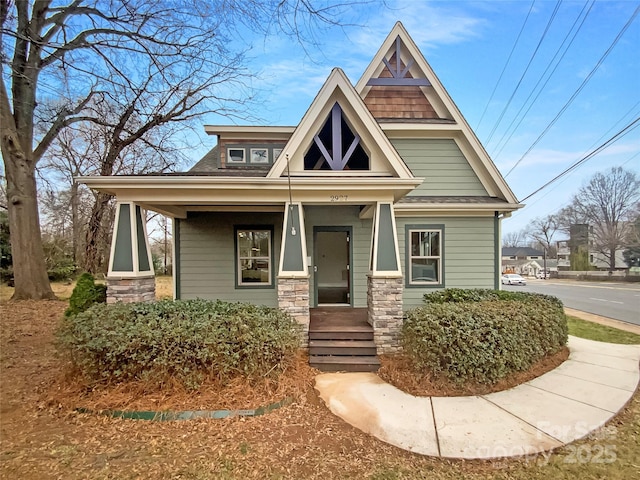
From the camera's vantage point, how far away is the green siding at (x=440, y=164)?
8.78m

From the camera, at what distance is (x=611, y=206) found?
41156 millimetres

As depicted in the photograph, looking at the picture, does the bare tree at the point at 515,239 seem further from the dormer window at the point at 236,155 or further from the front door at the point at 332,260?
the dormer window at the point at 236,155

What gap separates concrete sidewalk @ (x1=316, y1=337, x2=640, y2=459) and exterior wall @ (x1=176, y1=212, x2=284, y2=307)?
3772 mm

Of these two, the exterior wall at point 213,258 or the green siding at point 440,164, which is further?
the green siding at point 440,164

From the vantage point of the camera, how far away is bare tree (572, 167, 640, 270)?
129 feet

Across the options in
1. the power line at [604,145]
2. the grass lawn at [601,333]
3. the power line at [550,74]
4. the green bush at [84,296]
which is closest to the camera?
the green bush at [84,296]

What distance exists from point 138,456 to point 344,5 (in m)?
5.27

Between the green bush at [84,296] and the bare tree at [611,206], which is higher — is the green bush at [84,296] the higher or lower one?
the lower one

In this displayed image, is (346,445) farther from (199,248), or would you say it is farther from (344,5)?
(199,248)

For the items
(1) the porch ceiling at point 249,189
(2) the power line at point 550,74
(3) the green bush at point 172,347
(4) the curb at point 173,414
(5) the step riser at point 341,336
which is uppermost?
(2) the power line at point 550,74

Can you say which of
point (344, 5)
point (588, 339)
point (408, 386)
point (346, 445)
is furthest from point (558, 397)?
point (344, 5)

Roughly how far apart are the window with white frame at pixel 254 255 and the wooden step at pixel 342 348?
2.97 meters

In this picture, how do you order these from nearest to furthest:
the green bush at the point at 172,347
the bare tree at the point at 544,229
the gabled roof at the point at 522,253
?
the green bush at the point at 172,347
the bare tree at the point at 544,229
the gabled roof at the point at 522,253

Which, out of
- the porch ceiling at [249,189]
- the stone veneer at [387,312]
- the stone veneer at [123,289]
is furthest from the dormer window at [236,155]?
the stone veneer at [387,312]
